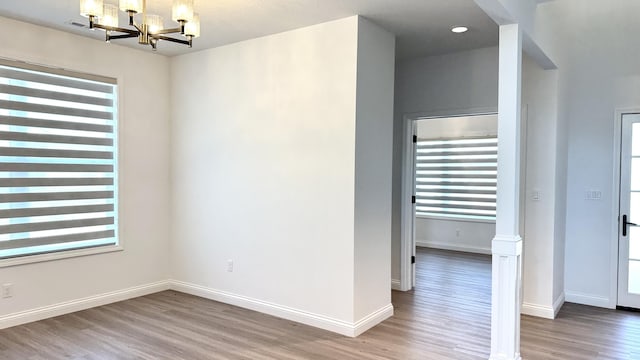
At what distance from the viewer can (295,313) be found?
13.4 feet

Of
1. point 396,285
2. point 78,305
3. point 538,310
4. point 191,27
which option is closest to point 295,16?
point 191,27

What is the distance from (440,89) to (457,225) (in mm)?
3656

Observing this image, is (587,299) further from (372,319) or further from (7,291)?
(7,291)

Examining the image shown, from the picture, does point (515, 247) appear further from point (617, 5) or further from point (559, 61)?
point (617, 5)

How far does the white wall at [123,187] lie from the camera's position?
399 centimetres

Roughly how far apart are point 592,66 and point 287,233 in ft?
12.0

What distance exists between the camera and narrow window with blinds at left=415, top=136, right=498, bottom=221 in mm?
7852

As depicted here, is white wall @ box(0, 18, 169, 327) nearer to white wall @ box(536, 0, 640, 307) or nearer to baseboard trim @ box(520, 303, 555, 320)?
baseboard trim @ box(520, 303, 555, 320)

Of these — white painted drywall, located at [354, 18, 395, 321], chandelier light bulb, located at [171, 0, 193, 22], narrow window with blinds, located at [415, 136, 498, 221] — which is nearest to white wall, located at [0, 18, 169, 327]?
chandelier light bulb, located at [171, 0, 193, 22]

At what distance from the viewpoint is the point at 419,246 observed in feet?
27.1

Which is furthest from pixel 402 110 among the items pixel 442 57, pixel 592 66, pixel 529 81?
pixel 592 66

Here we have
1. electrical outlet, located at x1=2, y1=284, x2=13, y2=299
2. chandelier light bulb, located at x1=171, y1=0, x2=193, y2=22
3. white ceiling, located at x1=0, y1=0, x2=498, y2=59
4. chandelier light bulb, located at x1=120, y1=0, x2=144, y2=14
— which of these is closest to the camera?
chandelier light bulb, located at x1=120, y1=0, x2=144, y2=14

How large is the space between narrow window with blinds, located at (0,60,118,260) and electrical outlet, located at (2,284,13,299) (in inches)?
9.8

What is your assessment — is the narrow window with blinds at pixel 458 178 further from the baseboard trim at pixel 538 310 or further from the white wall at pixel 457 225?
the baseboard trim at pixel 538 310
